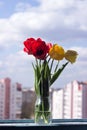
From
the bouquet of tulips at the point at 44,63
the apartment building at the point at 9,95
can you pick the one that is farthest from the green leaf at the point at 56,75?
the apartment building at the point at 9,95

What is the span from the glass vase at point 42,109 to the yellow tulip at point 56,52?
0.53 feet

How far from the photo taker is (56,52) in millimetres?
1438

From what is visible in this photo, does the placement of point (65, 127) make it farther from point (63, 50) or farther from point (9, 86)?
point (9, 86)

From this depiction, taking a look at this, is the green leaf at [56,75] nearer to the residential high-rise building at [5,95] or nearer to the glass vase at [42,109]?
the glass vase at [42,109]

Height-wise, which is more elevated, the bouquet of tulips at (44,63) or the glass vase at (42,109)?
the bouquet of tulips at (44,63)

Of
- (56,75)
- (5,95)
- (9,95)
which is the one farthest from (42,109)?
(9,95)

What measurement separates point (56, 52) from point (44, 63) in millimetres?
64

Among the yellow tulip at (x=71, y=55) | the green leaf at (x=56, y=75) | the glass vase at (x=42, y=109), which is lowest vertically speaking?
the glass vase at (x=42, y=109)

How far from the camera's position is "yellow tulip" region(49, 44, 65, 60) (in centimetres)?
143

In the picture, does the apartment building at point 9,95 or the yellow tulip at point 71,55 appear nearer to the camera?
the yellow tulip at point 71,55

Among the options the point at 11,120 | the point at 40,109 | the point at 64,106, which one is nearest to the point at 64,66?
the point at 40,109

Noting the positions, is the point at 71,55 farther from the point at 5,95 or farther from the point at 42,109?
the point at 5,95

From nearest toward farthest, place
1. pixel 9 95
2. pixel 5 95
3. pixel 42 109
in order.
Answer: pixel 42 109
pixel 5 95
pixel 9 95

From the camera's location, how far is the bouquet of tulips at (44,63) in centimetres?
141
